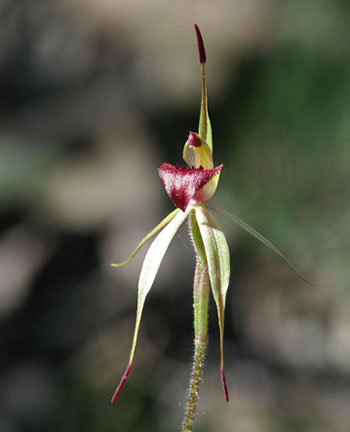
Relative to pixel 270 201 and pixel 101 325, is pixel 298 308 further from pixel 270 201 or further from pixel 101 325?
pixel 101 325

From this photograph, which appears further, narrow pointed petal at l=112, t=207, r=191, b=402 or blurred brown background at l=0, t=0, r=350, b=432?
blurred brown background at l=0, t=0, r=350, b=432

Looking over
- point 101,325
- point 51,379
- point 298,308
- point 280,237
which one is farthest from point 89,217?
point 298,308

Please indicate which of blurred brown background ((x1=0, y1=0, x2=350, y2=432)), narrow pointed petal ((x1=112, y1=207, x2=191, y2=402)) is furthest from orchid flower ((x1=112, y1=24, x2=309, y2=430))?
blurred brown background ((x1=0, y1=0, x2=350, y2=432))

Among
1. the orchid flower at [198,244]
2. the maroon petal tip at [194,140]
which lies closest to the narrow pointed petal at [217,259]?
the orchid flower at [198,244]

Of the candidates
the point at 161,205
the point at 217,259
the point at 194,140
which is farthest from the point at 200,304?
the point at 161,205

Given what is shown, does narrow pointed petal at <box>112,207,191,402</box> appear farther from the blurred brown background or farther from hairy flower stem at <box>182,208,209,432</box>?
the blurred brown background

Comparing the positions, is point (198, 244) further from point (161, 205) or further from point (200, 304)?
point (161, 205)

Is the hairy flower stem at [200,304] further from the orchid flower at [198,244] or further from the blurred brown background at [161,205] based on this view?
the blurred brown background at [161,205]

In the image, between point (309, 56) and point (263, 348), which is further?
point (309, 56)
